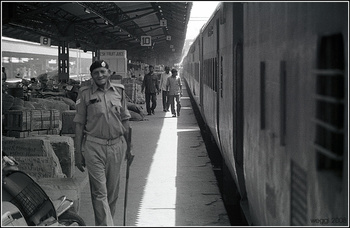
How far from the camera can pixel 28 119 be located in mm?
10789

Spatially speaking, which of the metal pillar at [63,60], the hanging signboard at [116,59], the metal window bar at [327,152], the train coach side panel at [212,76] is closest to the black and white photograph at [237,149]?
the metal window bar at [327,152]

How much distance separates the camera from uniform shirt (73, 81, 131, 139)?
603 centimetres

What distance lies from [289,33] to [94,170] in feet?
9.46

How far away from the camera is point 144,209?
8.21 m

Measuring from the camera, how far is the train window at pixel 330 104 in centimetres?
278

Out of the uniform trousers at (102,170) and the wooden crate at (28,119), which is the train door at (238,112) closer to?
the uniform trousers at (102,170)

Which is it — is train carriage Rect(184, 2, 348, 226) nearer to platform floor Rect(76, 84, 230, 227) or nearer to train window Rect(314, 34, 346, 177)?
train window Rect(314, 34, 346, 177)

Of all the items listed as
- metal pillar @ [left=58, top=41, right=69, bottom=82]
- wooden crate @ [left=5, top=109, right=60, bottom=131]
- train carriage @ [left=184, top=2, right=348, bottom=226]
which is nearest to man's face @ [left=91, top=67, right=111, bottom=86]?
train carriage @ [left=184, top=2, right=348, bottom=226]

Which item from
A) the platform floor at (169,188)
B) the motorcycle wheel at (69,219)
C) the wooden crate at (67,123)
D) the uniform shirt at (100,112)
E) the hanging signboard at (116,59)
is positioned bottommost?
the platform floor at (169,188)

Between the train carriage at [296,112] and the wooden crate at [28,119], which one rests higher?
the train carriage at [296,112]

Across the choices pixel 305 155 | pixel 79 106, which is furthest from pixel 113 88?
pixel 305 155

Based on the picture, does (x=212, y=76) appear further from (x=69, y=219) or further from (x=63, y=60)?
(x=63, y=60)

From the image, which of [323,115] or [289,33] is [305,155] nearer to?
[323,115]

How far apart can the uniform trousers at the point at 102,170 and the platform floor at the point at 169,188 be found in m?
1.33
